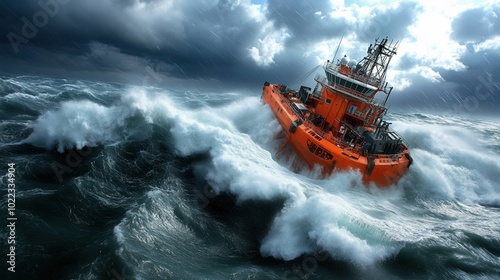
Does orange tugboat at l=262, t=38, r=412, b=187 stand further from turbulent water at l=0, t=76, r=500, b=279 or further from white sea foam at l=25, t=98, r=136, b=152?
white sea foam at l=25, t=98, r=136, b=152

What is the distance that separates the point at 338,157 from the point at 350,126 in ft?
16.7

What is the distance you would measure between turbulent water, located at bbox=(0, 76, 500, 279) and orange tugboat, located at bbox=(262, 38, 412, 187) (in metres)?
0.95

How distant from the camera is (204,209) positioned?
1192cm

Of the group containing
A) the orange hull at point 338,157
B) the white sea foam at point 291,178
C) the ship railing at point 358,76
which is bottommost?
the white sea foam at point 291,178

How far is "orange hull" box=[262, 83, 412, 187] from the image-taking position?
1465cm

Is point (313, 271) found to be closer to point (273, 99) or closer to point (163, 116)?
point (163, 116)

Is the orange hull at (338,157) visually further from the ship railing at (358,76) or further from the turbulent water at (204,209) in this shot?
the ship railing at (358,76)

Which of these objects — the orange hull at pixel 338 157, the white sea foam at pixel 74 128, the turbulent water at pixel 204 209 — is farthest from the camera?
the white sea foam at pixel 74 128

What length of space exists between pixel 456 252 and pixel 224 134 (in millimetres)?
11918

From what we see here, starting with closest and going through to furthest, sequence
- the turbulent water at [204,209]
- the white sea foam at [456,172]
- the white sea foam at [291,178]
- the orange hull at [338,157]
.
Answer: the turbulent water at [204,209]
the white sea foam at [291,178]
the orange hull at [338,157]
the white sea foam at [456,172]

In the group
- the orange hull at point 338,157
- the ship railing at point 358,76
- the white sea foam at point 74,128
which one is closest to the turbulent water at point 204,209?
the white sea foam at point 74,128

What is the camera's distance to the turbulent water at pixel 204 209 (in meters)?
8.55

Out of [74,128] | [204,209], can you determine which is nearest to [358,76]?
[204,209]

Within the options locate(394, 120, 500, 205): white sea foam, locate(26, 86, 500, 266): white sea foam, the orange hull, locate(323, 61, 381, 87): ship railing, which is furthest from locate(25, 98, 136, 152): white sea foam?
locate(394, 120, 500, 205): white sea foam
